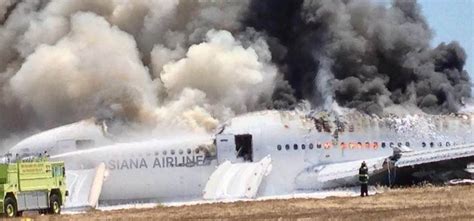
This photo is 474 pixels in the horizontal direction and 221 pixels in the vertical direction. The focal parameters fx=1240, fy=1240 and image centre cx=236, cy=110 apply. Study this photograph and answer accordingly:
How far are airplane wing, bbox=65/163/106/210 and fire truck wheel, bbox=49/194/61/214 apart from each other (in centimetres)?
310

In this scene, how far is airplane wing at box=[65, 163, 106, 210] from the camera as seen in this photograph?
175 feet

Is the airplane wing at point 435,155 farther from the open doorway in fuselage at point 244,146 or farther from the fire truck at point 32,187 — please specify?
the fire truck at point 32,187

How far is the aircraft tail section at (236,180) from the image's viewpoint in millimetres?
54500

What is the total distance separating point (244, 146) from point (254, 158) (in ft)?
2.36

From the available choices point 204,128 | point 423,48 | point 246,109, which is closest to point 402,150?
point 204,128

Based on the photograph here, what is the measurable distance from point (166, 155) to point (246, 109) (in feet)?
48.8

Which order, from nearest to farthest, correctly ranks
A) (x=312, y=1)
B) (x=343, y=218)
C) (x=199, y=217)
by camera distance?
(x=343, y=218), (x=199, y=217), (x=312, y=1)

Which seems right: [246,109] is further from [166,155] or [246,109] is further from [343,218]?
[343,218]

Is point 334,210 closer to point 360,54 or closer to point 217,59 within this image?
point 217,59

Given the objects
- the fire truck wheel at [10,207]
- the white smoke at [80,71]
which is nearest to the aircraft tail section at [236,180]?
the fire truck wheel at [10,207]

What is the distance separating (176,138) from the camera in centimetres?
5853

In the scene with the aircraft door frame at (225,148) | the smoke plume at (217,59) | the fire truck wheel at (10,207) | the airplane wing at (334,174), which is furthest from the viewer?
the smoke plume at (217,59)

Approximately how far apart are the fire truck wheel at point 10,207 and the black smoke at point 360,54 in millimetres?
28328

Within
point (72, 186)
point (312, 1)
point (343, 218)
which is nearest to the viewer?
point (343, 218)
